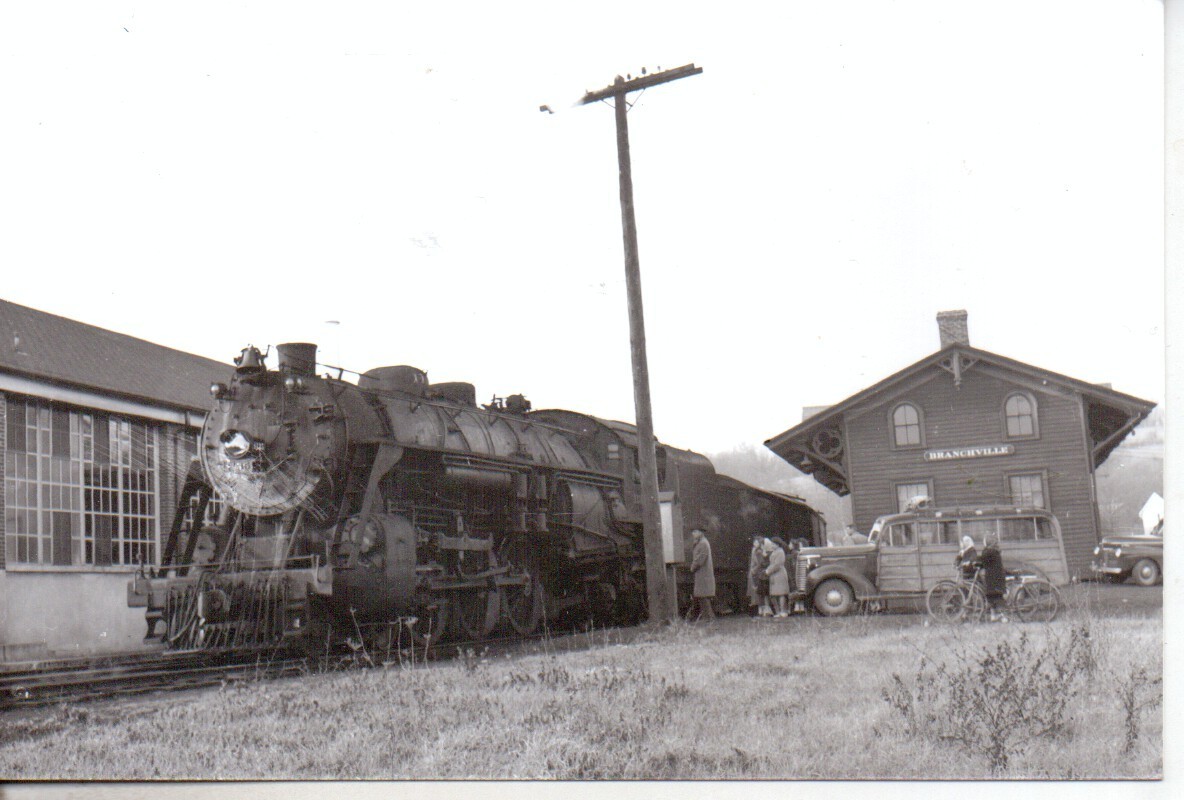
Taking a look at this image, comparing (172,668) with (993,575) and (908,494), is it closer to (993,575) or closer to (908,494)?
(908,494)

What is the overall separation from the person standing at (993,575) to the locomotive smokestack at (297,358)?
162 inches

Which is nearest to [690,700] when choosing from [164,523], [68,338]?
[164,523]

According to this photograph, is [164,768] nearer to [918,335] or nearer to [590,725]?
[590,725]

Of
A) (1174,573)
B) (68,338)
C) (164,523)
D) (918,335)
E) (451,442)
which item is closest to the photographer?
(1174,573)

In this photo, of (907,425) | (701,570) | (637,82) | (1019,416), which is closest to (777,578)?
(701,570)

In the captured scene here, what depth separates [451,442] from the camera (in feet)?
24.1

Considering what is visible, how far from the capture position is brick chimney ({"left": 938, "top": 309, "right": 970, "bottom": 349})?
4.74m

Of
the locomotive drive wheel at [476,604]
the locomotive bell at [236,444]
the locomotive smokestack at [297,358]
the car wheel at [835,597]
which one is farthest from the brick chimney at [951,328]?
the locomotive bell at [236,444]

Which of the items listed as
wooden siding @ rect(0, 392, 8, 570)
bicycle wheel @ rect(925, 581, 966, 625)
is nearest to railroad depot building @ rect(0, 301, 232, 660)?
wooden siding @ rect(0, 392, 8, 570)

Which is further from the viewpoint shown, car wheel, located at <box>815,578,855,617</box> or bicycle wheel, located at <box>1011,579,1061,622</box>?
car wheel, located at <box>815,578,855,617</box>

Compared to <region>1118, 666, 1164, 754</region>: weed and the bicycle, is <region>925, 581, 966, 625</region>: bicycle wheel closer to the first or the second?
the bicycle

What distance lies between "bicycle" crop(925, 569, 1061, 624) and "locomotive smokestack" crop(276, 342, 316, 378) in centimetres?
405

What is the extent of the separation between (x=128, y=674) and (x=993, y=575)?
16.3ft

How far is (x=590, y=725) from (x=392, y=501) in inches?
103
